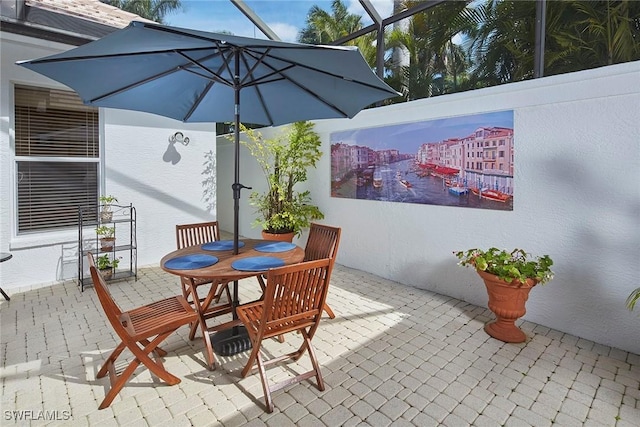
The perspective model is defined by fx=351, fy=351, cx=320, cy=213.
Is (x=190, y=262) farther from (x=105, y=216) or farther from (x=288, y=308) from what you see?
(x=105, y=216)

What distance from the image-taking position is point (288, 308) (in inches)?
95.8

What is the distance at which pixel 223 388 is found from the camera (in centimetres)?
257

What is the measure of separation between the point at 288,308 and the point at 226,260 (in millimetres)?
840

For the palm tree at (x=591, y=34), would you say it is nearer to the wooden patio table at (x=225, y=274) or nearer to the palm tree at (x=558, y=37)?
the palm tree at (x=558, y=37)

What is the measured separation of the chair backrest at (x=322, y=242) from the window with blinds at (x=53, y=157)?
11.7ft

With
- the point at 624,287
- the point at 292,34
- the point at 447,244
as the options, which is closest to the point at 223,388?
the point at 447,244

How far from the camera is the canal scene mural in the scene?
4008 mm

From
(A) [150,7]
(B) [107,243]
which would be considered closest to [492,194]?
(B) [107,243]

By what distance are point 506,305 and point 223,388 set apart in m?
2.63

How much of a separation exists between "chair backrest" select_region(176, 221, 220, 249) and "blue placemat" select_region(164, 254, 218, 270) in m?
0.89

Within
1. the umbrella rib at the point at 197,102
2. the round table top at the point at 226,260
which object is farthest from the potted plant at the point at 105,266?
the umbrella rib at the point at 197,102

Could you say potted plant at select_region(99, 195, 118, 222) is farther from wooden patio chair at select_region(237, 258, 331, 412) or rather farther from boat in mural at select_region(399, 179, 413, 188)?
boat in mural at select_region(399, 179, 413, 188)

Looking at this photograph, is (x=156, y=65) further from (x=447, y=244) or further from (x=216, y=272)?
(x=447, y=244)

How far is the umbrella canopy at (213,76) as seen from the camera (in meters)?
2.24
